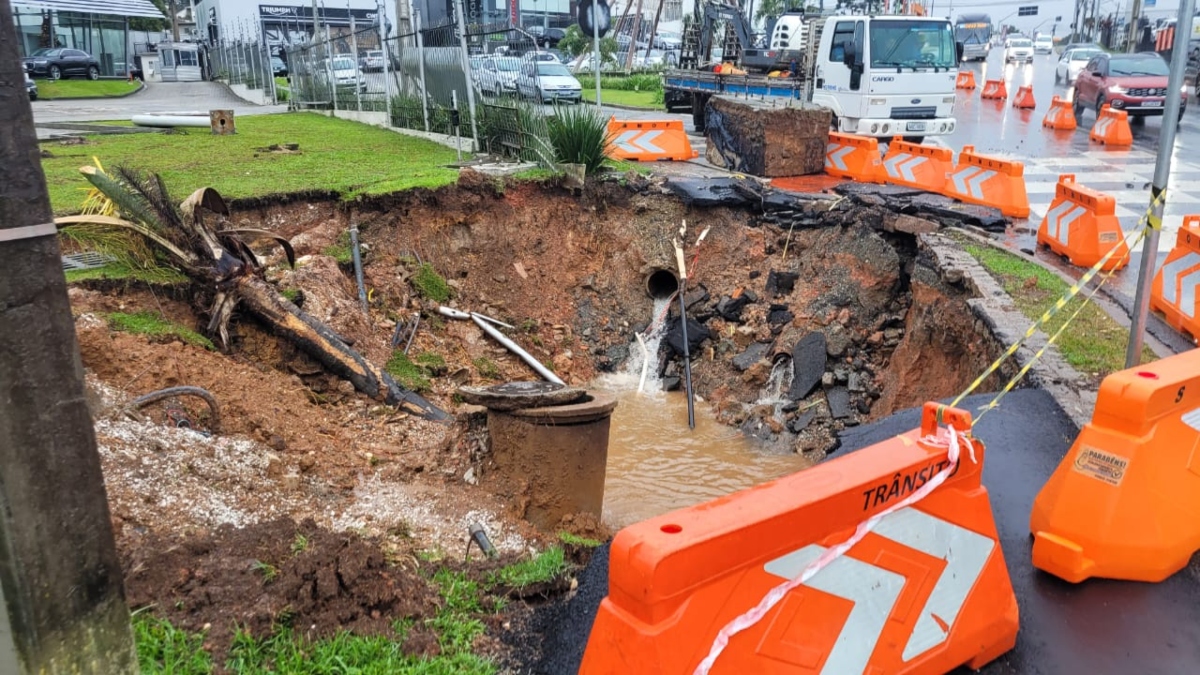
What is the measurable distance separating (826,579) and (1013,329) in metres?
4.69

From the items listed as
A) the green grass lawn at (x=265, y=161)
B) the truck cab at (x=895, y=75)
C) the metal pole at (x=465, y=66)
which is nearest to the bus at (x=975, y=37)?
the truck cab at (x=895, y=75)

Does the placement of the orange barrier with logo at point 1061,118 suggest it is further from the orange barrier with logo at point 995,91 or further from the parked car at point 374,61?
the parked car at point 374,61

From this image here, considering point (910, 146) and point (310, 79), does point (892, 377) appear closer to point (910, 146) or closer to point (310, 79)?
point (910, 146)

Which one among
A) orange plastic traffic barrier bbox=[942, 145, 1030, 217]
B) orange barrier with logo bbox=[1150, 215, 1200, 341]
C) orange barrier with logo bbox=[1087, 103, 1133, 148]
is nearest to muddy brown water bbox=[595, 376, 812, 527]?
orange barrier with logo bbox=[1150, 215, 1200, 341]

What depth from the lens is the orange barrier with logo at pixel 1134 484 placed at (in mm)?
3568

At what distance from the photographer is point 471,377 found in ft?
28.1

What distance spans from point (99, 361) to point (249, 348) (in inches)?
Answer: 55.2

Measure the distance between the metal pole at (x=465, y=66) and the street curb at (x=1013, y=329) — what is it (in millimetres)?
6895

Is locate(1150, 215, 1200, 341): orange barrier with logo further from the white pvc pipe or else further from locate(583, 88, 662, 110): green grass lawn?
locate(583, 88, 662, 110): green grass lawn

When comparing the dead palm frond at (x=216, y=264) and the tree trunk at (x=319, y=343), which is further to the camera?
the tree trunk at (x=319, y=343)

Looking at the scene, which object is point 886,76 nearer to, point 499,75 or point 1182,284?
point 499,75

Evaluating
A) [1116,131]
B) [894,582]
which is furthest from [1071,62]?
[894,582]

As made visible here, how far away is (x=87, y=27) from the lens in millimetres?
40156

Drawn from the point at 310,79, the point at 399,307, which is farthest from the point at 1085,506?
the point at 310,79
